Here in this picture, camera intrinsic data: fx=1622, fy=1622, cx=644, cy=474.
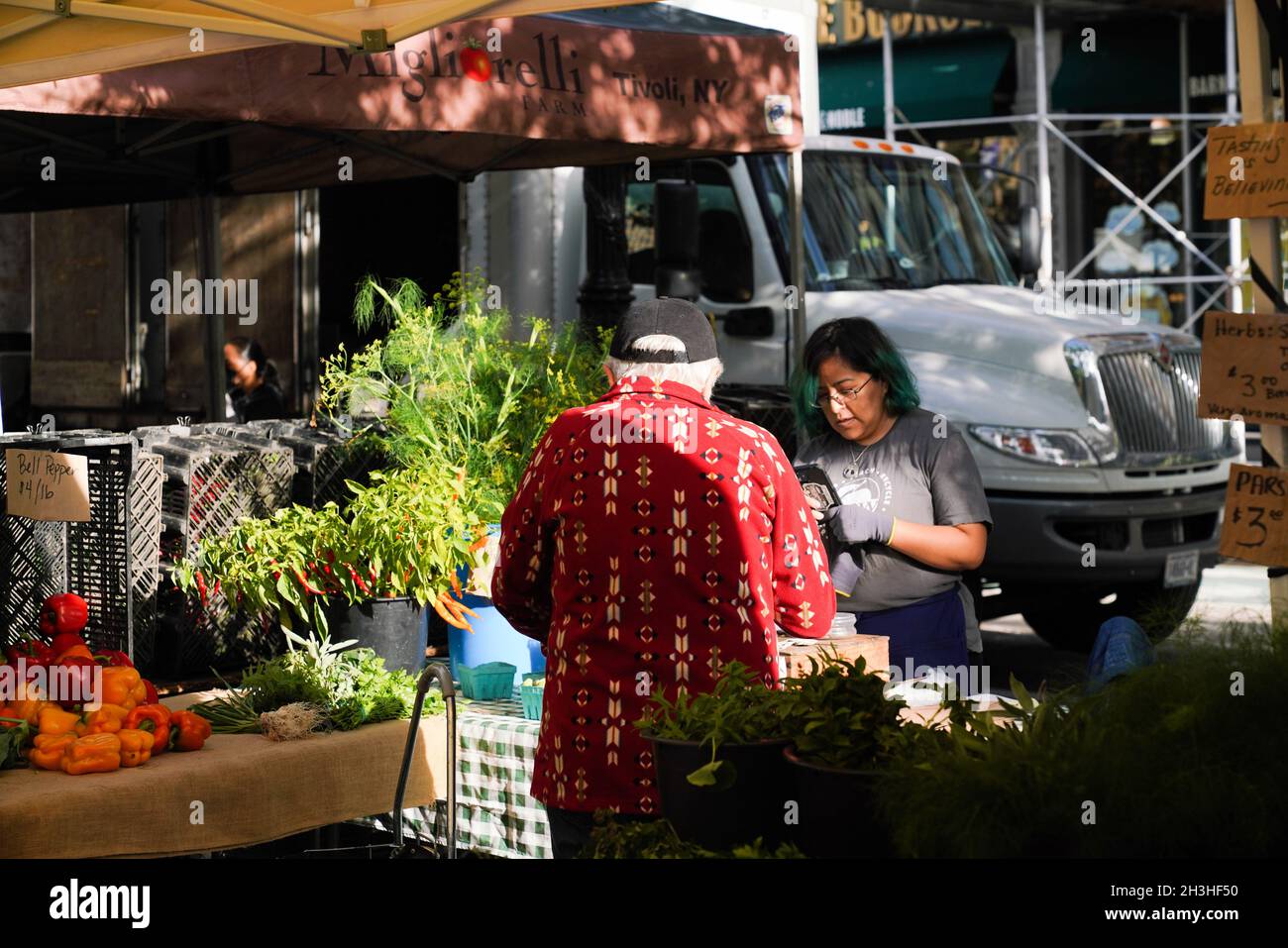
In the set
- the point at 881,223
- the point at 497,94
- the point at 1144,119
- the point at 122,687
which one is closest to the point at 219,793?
the point at 122,687

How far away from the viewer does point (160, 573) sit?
5.41 m

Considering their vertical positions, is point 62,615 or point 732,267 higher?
point 732,267

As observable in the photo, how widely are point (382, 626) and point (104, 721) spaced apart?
3.58 feet

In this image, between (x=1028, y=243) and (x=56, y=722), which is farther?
(x=1028, y=243)

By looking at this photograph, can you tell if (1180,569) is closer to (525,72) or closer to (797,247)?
(797,247)

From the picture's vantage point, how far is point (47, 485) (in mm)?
4523

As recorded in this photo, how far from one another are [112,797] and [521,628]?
109cm

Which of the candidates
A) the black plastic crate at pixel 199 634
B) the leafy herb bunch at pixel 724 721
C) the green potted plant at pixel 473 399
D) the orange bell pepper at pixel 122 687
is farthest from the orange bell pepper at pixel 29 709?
the leafy herb bunch at pixel 724 721

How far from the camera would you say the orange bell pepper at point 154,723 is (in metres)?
4.16

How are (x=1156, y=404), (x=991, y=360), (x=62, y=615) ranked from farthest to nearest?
(x=1156, y=404) → (x=991, y=360) → (x=62, y=615)

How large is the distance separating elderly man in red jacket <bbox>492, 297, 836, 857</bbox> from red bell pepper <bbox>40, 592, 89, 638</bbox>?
1.73m

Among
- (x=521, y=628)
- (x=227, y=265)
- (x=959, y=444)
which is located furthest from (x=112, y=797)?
(x=227, y=265)

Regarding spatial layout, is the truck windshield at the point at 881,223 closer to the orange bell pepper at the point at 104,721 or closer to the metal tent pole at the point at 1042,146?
the metal tent pole at the point at 1042,146
